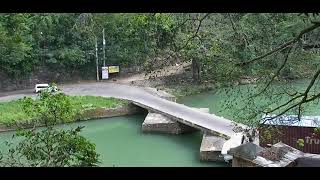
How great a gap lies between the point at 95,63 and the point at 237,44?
12633mm

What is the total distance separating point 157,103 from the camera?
1449 centimetres

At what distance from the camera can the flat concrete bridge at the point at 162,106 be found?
12.0 meters

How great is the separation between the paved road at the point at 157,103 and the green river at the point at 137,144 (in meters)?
0.49

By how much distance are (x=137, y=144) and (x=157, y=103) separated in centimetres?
255

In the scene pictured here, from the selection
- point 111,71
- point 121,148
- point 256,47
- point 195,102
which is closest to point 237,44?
point 256,47

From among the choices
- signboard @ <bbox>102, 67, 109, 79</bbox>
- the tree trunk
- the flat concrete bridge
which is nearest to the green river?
the flat concrete bridge

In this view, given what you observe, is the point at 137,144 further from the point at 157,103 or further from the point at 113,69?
the point at 113,69

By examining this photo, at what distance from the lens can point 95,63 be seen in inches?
695

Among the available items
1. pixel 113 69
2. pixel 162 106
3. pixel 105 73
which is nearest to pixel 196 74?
pixel 162 106

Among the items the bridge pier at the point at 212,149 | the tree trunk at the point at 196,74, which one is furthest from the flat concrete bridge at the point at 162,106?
the tree trunk at the point at 196,74

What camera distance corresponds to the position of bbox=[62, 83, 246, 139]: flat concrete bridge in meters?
12.0
